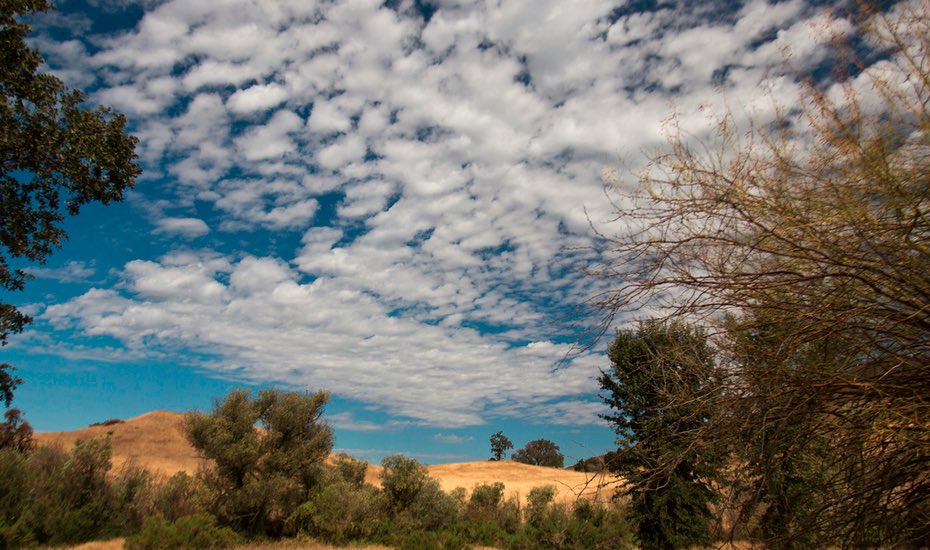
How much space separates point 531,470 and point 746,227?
61137mm

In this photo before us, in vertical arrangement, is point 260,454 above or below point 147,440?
below

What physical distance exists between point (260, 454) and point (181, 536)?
214 inches

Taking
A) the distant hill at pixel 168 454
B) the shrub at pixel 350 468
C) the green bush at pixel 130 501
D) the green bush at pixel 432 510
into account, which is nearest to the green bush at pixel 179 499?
the green bush at pixel 130 501

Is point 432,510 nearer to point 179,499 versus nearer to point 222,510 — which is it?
point 222,510

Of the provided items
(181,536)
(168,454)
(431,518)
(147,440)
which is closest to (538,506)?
(431,518)

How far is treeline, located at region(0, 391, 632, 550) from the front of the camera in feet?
44.5

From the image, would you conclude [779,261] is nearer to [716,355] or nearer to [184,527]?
[716,355]

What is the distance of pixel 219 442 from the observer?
17.2 metres

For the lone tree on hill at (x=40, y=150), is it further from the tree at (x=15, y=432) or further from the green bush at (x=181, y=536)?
the tree at (x=15, y=432)

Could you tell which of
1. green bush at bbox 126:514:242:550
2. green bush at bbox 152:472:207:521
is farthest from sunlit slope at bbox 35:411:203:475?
green bush at bbox 126:514:242:550

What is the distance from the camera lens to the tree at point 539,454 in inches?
3268

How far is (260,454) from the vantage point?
18219 millimetres

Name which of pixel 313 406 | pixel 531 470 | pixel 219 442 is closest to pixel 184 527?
pixel 219 442

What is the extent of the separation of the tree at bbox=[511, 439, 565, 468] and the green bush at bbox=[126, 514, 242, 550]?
73.9 m
